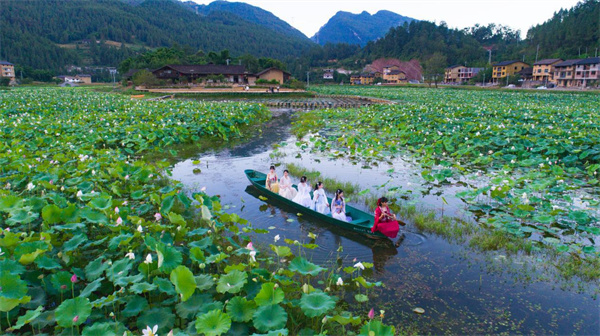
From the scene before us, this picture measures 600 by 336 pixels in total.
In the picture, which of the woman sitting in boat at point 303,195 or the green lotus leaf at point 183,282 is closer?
the green lotus leaf at point 183,282

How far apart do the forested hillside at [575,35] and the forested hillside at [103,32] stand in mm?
112046

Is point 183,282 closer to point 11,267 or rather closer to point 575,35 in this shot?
point 11,267

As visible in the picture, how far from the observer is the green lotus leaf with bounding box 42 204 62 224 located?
4.76 meters

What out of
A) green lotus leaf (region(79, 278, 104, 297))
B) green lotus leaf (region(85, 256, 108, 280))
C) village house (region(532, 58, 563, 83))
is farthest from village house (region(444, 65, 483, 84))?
green lotus leaf (region(79, 278, 104, 297))

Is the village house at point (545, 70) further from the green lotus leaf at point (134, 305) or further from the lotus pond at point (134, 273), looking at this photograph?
the green lotus leaf at point (134, 305)

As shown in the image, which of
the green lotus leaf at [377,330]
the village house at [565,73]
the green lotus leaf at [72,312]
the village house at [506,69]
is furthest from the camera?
the village house at [506,69]

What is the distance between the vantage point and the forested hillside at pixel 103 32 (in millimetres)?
110938

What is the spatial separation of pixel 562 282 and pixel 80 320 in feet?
21.3

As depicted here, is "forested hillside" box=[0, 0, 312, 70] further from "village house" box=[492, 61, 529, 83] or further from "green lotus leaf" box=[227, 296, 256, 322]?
"green lotus leaf" box=[227, 296, 256, 322]

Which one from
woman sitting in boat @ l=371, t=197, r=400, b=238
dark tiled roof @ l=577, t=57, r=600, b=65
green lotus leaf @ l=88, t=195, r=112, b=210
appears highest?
dark tiled roof @ l=577, t=57, r=600, b=65

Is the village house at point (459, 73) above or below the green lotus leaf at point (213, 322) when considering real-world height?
above

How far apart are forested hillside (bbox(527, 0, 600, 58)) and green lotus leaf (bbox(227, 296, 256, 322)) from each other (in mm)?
92071

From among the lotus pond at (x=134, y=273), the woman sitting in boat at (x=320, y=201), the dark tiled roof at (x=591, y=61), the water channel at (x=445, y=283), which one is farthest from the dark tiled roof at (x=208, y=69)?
the woman sitting in boat at (x=320, y=201)

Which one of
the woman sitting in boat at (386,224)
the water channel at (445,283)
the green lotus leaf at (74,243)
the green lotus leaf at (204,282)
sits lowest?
the water channel at (445,283)
